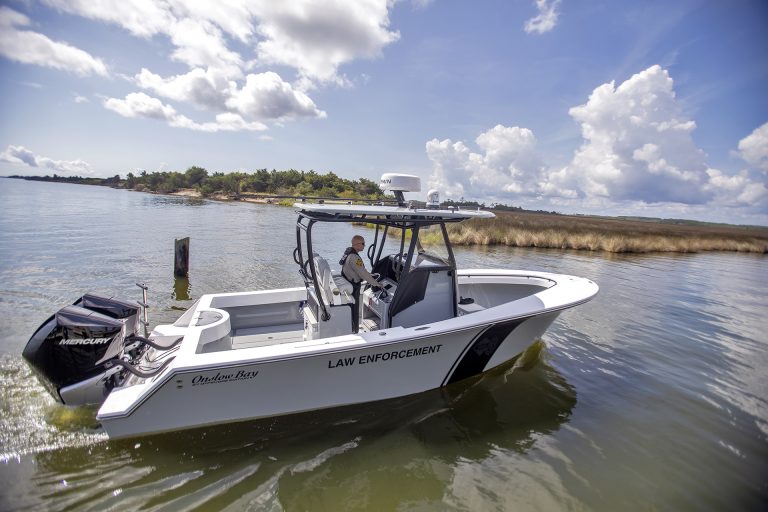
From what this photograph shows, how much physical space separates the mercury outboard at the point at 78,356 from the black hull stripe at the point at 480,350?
3.39 m

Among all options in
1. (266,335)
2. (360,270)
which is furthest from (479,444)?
(266,335)

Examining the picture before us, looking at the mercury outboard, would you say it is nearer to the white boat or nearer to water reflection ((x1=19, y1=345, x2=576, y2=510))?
the white boat

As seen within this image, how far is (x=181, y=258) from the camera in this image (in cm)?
1074

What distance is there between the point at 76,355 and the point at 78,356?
0.8 inches

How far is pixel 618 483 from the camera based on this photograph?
12.4 feet

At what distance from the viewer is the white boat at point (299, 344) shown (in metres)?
3.67

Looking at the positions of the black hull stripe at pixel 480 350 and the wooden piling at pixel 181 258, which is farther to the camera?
the wooden piling at pixel 181 258

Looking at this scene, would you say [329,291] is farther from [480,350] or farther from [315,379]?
[480,350]

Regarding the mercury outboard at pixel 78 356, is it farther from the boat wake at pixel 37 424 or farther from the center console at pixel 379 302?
the center console at pixel 379 302

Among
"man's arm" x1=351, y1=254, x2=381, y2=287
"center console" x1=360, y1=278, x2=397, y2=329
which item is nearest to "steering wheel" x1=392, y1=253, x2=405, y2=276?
"center console" x1=360, y1=278, x2=397, y2=329

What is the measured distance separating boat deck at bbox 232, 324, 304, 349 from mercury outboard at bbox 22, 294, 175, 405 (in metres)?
1.62

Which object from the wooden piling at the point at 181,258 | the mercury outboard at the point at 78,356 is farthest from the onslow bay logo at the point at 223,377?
the wooden piling at the point at 181,258

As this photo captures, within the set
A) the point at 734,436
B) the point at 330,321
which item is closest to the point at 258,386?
the point at 330,321

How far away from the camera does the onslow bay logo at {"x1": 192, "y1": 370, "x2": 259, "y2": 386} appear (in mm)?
3667
